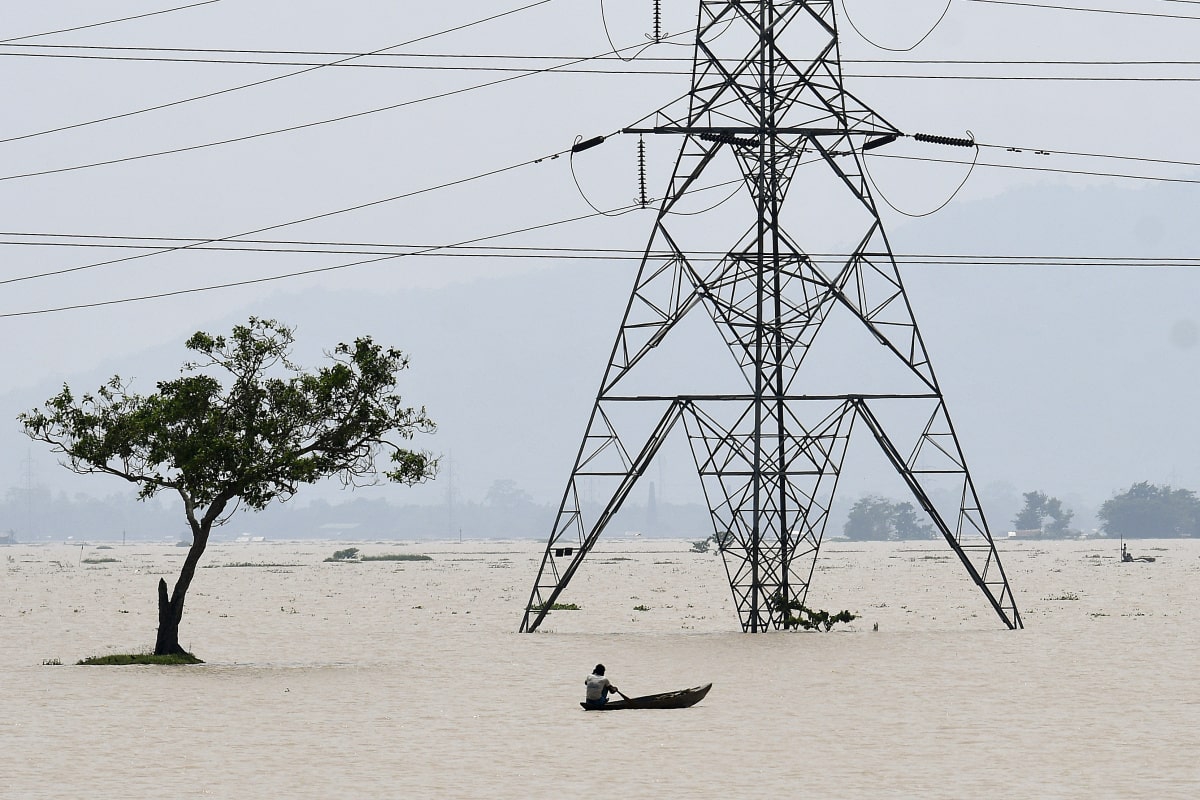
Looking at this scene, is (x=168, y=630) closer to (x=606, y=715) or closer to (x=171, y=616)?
(x=171, y=616)

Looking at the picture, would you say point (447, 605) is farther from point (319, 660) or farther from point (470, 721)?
point (470, 721)

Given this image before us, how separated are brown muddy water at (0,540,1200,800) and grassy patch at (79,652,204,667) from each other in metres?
0.78

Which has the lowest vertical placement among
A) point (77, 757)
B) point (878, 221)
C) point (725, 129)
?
point (77, 757)

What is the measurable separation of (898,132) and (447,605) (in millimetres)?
35258

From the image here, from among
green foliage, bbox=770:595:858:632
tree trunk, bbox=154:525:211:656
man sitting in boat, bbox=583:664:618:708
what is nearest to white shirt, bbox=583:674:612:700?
man sitting in boat, bbox=583:664:618:708

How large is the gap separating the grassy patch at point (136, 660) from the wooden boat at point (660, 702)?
15675 mm

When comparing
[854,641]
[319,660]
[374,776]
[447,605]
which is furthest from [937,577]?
[374,776]

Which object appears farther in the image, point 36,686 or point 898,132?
point 898,132

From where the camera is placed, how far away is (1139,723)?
28219 millimetres

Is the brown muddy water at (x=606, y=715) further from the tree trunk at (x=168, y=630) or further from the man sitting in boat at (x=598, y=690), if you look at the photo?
the tree trunk at (x=168, y=630)

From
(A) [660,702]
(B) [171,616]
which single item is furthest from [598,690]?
(B) [171,616]

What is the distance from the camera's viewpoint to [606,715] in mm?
30047

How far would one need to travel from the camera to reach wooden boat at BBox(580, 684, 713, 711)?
29.9 metres

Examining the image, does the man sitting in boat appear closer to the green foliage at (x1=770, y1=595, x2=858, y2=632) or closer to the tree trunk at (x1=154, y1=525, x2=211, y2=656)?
the tree trunk at (x1=154, y1=525, x2=211, y2=656)
